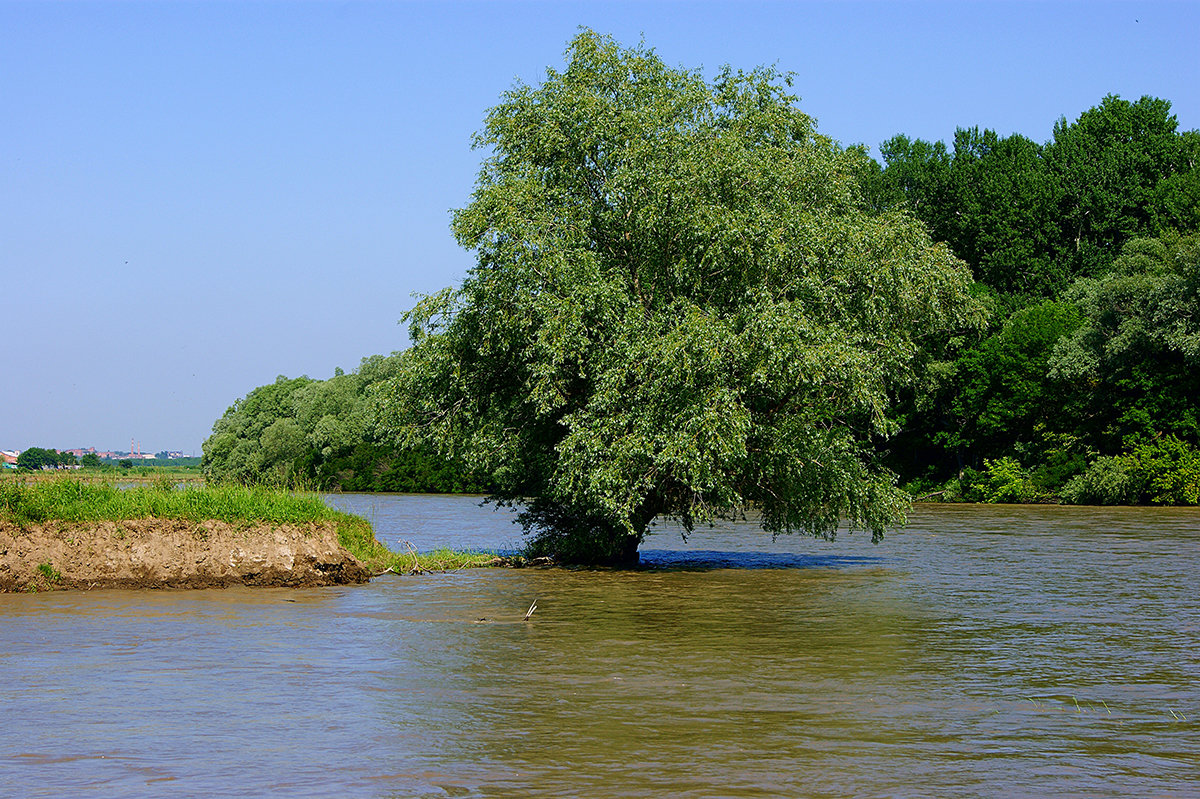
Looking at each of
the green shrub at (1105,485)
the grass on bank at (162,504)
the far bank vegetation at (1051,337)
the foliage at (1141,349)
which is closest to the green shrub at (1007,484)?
the far bank vegetation at (1051,337)

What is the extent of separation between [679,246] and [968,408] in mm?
46734

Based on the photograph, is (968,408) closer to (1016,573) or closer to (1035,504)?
(1035,504)

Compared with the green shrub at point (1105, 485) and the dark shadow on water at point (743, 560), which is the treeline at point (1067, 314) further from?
the dark shadow on water at point (743, 560)

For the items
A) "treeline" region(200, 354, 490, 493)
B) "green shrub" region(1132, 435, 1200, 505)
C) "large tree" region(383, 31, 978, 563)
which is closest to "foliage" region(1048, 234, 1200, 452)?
"green shrub" region(1132, 435, 1200, 505)

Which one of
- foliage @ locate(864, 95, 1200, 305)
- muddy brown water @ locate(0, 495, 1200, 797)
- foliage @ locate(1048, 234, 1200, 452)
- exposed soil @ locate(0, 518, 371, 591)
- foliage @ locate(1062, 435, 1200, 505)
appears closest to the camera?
muddy brown water @ locate(0, 495, 1200, 797)

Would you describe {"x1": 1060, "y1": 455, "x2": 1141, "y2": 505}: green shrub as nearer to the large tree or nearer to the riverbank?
the large tree

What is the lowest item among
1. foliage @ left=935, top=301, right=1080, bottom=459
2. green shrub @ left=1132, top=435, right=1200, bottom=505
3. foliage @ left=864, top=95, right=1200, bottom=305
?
green shrub @ left=1132, top=435, right=1200, bottom=505

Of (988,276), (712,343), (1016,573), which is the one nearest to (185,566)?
(712,343)

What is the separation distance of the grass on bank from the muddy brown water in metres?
1.80

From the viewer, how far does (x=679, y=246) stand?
29609 millimetres

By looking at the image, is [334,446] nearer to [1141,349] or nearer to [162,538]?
A: [1141,349]

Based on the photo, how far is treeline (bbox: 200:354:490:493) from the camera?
3605 inches

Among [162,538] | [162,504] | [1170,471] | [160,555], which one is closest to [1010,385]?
[1170,471]

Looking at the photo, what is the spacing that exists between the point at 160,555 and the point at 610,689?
13.6 meters
